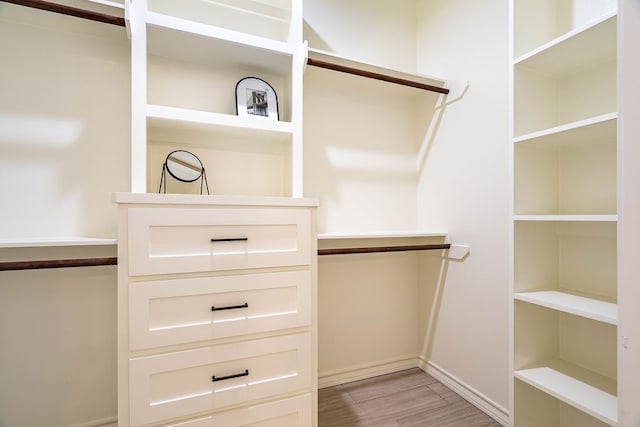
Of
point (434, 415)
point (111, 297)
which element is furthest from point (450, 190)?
point (111, 297)

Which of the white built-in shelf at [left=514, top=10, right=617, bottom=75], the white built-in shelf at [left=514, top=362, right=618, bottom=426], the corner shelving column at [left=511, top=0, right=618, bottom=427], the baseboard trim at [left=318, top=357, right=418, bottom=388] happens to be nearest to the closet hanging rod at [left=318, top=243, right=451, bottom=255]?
the corner shelving column at [left=511, top=0, right=618, bottom=427]

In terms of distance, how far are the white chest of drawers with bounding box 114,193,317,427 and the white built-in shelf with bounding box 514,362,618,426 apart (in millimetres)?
849

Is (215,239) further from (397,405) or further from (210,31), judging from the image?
(397,405)

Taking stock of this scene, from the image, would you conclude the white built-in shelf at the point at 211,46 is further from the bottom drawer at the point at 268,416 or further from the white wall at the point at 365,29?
the bottom drawer at the point at 268,416

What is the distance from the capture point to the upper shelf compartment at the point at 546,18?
3.84 feet

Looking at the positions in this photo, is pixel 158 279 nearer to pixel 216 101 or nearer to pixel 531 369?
pixel 216 101

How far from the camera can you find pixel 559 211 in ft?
4.18

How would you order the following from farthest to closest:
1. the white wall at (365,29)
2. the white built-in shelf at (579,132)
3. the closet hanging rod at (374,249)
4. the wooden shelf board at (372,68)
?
the white wall at (365,29), the wooden shelf board at (372,68), the closet hanging rod at (374,249), the white built-in shelf at (579,132)

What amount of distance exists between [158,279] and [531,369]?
145cm

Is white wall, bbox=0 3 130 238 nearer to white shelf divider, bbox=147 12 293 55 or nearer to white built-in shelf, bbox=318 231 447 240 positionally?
white shelf divider, bbox=147 12 293 55

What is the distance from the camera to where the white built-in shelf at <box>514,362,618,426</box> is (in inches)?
36.6

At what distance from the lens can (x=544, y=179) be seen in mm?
1252

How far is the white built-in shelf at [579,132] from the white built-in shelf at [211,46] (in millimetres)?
1093

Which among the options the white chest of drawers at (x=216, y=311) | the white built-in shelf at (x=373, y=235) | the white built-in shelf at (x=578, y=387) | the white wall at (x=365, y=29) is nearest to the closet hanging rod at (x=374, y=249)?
the white built-in shelf at (x=373, y=235)
